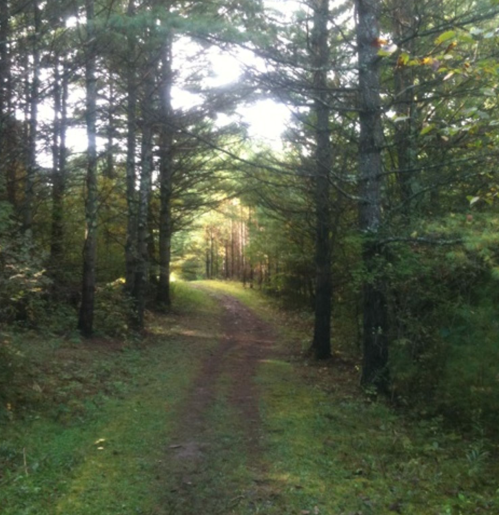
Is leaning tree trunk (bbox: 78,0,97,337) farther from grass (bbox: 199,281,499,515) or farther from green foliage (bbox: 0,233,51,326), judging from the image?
grass (bbox: 199,281,499,515)

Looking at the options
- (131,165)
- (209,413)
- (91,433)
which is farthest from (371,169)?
(131,165)

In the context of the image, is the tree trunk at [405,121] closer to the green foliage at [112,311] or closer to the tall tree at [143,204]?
the tall tree at [143,204]

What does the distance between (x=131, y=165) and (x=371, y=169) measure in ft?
29.6

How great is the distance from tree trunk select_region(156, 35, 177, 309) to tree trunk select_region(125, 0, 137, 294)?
3.92 feet

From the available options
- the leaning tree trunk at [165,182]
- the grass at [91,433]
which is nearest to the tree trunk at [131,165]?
the leaning tree trunk at [165,182]

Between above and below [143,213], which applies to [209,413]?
below

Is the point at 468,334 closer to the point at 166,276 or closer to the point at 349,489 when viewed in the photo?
the point at 349,489

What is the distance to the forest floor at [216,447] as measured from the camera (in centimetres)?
559

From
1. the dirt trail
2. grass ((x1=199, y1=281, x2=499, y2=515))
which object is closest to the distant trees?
grass ((x1=199, y1=281, x2=499, y2=515))

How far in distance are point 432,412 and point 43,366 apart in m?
6.62

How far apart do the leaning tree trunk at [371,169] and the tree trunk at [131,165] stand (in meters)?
6.44

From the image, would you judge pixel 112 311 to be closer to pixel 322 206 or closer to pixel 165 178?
pixel 165 178

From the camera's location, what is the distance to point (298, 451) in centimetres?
703

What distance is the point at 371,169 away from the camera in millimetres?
9992
